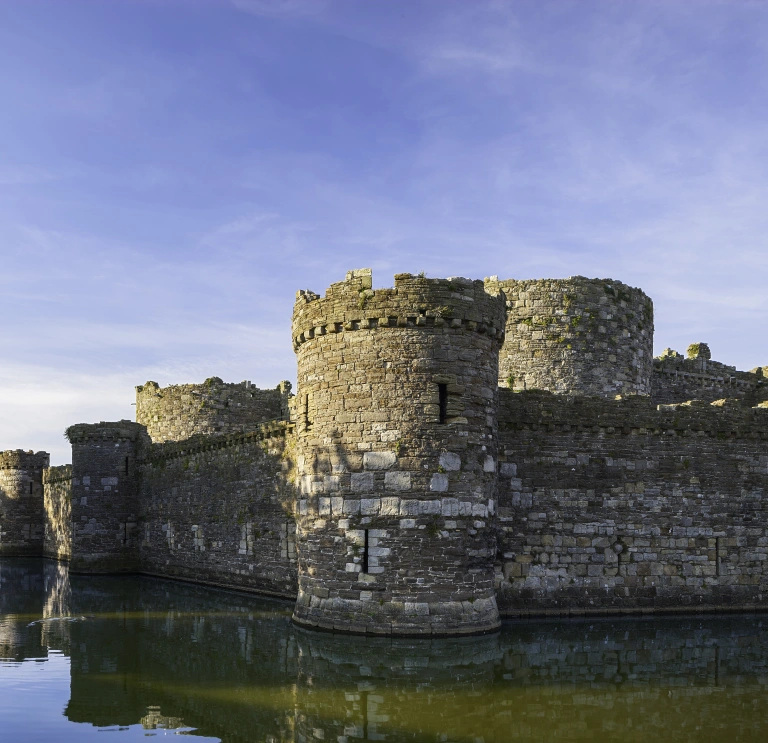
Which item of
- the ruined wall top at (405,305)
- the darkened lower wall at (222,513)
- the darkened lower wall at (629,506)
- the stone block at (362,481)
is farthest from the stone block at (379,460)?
the darkened lower wall at (222,513)

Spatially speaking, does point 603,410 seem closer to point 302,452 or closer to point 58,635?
point 302,452

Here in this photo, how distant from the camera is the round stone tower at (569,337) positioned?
2070 cm

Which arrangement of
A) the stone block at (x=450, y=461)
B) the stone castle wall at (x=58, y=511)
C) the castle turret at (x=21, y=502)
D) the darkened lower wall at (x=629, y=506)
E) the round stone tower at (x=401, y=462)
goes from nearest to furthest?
the round stone tower at (x=401, y=462), the stone block at (x=450, y=461), the darkened lower wall at (x=629, y=506), the stone castle wall at (x=58, y=511), the castle turret at (x=21, y=502)

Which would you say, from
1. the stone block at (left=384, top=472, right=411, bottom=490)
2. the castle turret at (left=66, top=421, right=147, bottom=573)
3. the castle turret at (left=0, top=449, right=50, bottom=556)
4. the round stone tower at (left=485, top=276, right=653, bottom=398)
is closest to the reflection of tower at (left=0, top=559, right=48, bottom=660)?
the castle turret at (left=66, top=421, right=147, bottom=573)

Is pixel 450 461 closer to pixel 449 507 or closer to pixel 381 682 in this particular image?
pixel 449 507

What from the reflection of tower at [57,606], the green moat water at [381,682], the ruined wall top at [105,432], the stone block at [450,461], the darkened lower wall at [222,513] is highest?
the ruined wall top at [105,432]

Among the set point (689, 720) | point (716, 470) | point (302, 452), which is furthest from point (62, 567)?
point (689, 720)

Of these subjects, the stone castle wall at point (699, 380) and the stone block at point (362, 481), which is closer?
the stone block at point (362, 481)

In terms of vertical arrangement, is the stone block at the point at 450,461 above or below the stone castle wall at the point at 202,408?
below

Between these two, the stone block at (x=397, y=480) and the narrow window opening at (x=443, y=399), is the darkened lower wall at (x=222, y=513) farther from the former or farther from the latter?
the narrow window opening at (x=443, y=399)

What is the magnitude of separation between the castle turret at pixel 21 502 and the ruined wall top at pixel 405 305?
3117 cm

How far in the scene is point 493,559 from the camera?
49.5ft

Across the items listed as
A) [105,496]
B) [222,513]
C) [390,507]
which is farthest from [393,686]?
[105,496]

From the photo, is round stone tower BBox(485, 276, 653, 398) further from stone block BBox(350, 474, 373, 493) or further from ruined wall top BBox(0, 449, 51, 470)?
ruined wall top BBox(0, 449, 51, 470)
